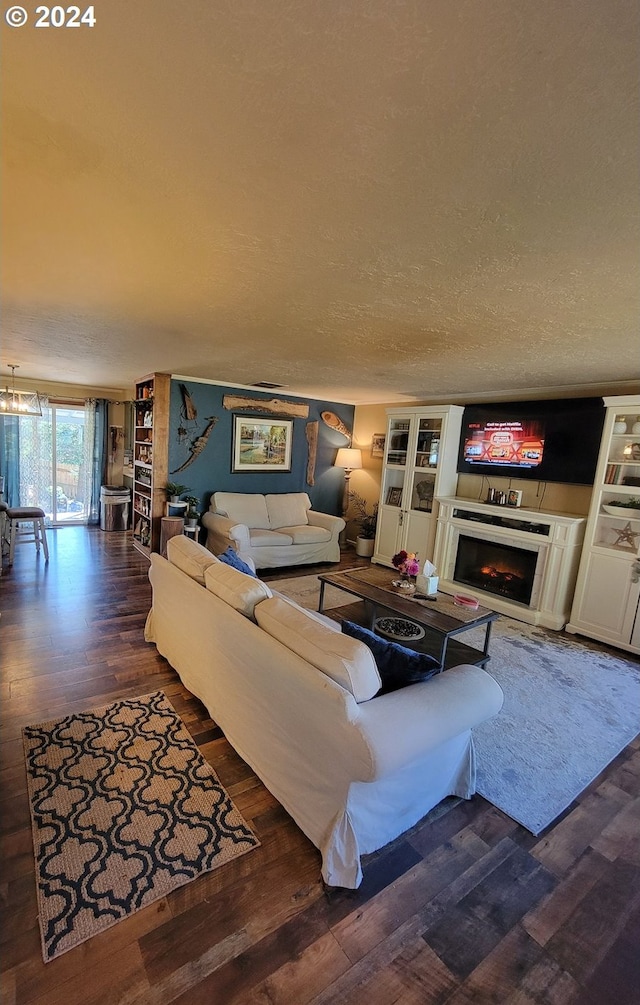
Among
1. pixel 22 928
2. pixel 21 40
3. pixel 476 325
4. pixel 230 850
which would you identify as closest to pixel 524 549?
pixel 476 325

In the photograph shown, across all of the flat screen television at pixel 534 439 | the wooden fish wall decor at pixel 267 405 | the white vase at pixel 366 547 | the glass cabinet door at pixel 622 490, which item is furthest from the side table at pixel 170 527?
the glass cabinet door at pixel 622 490

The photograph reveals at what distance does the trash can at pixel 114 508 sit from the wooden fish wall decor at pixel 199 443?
202cm

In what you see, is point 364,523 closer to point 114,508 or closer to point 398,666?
point 114,508

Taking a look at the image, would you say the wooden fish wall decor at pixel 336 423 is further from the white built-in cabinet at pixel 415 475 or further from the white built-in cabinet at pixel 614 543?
the white built-in cabinet at pixel 614 543

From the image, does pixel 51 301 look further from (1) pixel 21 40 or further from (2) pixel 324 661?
(2) pixel 324 661

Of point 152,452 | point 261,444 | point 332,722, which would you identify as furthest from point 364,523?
point 332,722

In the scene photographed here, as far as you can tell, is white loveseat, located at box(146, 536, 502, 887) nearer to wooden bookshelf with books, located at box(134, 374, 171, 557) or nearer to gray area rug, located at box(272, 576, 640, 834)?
gray area rug, located at box(272, 576, 640, 834)

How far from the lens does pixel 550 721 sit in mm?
2613

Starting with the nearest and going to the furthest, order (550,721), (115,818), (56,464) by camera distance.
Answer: (115,818)
(550,721)
(56,464)

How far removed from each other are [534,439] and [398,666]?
355cm

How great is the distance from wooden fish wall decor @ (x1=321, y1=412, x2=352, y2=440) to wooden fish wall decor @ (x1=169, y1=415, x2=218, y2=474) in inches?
71.6

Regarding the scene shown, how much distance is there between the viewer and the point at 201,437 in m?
5.52

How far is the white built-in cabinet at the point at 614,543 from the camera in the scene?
3.64m

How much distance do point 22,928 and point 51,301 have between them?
289 centimetres
